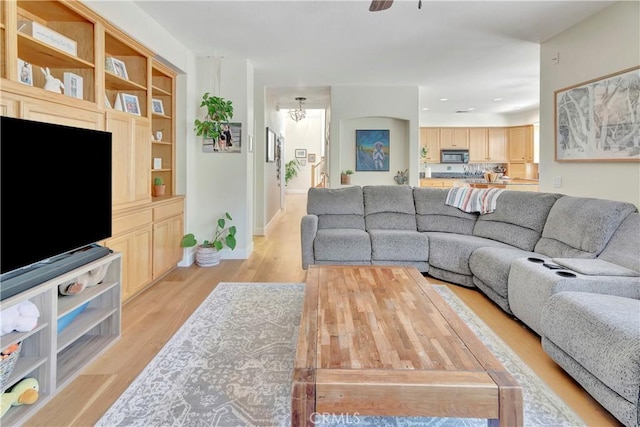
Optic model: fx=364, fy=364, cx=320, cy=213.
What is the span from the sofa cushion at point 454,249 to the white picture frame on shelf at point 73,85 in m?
3.41

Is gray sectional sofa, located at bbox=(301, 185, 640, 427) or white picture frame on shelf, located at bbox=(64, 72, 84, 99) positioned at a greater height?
white picture frame on shelf, located at bbox=(64, 72, 84, 99)

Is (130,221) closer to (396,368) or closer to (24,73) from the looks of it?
(24,73)

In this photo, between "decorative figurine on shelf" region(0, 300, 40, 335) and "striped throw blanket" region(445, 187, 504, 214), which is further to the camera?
"striped throw blanket" region(445, 187, 504, 214)

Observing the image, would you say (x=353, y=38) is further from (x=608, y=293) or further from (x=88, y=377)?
(x=88, y=377)

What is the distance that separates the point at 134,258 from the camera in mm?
3211

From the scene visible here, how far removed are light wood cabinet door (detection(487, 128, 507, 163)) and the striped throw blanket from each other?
229 inches

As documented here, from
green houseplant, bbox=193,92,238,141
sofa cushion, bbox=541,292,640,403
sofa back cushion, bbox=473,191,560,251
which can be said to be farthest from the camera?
green houseplant, bbox=193,92,238,141

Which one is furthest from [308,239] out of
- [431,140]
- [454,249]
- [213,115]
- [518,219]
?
[431,140]

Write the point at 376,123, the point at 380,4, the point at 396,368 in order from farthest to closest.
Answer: the point at 376,123 < the point at 380,4 < the point at 396,368

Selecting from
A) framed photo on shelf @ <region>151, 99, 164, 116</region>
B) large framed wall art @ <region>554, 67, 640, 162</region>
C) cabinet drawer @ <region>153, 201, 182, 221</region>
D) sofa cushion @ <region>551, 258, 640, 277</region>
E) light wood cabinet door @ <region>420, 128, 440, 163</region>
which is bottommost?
sofa cushion @ <region>551, 258, 640, 277</region>

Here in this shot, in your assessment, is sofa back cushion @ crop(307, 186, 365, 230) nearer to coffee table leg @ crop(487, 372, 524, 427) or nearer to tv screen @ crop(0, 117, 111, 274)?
tv screen @ crop(0, 117, 111, 274)

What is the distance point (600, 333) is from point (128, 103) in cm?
386

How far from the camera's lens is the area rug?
5.52 feet

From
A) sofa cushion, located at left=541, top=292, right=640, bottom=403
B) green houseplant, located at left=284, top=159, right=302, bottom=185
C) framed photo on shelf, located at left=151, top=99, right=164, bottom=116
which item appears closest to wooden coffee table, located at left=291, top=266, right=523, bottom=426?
sofa cushion, located at left=541, top=292, right=640, bottom=403
